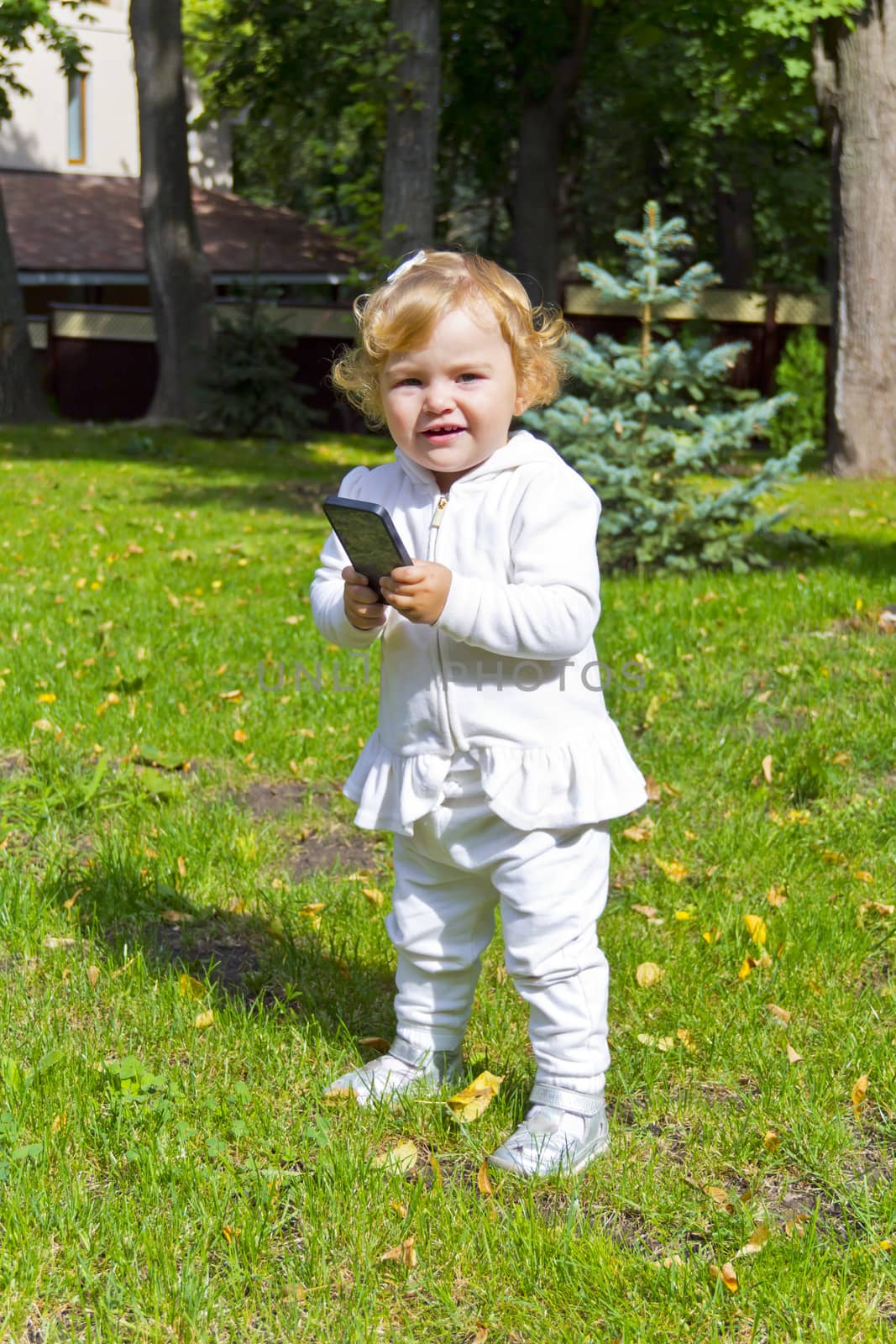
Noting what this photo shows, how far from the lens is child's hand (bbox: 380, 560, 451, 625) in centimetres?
243

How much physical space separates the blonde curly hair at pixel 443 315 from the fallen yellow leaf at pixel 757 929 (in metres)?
1.58

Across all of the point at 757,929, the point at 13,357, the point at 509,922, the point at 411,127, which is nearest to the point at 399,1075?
the point at 509,922

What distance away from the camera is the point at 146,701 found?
5.55 m

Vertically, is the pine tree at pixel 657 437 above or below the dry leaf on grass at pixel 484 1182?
above

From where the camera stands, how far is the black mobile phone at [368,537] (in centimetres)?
234

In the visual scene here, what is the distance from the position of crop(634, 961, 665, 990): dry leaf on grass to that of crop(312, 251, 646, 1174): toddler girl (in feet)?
2.27

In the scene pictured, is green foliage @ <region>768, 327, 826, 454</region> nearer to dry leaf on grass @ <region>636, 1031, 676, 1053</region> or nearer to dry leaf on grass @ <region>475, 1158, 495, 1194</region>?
dry leaf on grass @ <region>636, 1031, 676, 1053</region>

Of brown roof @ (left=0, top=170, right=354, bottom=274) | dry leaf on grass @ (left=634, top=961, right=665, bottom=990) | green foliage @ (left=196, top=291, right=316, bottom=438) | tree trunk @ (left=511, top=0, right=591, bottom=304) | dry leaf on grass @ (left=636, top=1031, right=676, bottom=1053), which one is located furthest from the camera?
brown roof @ (left=0, top=170, right=354, bottom=274)

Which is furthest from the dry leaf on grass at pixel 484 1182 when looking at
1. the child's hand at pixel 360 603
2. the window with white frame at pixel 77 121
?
the window with white frame at pixel 77 121

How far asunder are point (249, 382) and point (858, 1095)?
15.7 metres

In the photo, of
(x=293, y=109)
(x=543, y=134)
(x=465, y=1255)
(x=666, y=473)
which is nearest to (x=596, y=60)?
(x=543, y=134)

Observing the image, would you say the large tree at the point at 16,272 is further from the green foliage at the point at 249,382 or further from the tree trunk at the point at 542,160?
the tree trunk at the point at 542,160

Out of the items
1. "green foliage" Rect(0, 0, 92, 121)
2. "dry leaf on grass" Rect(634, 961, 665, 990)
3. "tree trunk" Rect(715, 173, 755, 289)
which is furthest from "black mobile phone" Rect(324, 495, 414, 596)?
"tree trunk" Rect(715, 173, 755, 289)

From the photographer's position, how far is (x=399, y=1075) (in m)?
2.93
